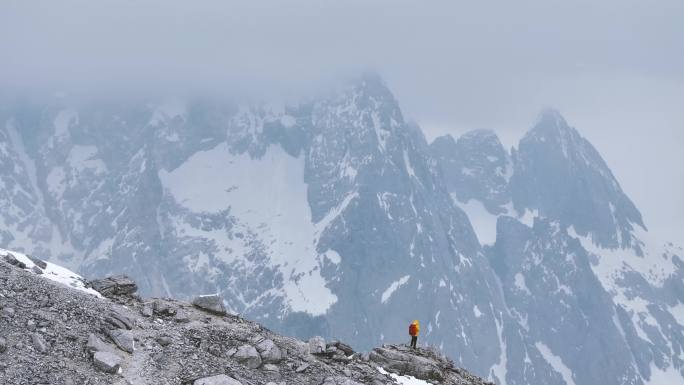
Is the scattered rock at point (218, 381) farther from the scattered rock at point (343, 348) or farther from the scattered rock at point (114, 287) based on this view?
the scattered rock at point (114, 287)

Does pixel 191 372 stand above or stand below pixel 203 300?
below

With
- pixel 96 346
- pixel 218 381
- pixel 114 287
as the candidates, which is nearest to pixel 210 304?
pixel 114 287

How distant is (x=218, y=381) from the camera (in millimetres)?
42125

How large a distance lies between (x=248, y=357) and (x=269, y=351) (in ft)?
4.58

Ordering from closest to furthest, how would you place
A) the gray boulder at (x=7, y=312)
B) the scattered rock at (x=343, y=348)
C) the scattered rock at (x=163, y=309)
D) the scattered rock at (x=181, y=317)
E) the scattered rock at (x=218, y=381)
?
the scattered rock at (x=218, y=381), the gray boulder at (x=7, y=312), the scattered rock at (x=181, y=317), the scattered rock at (x=163, y=309), the scattered rock at (x=343, y=348)

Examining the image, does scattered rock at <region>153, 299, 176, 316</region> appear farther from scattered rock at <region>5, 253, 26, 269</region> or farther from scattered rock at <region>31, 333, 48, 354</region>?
scattered rock at <region>31, 333, 48, 354</region>

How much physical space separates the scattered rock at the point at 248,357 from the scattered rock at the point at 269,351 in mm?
445

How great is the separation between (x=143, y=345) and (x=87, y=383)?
459 centimetres

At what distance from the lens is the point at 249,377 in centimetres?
4403

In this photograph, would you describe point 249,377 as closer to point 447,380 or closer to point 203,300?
point 203,300

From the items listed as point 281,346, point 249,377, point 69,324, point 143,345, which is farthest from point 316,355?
point 69,324

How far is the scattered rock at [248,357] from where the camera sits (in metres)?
45.2

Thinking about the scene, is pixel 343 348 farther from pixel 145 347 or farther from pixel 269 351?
pixel 145 347

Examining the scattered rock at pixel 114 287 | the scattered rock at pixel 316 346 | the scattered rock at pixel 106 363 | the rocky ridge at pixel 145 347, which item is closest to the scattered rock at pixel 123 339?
the rocky ridge at pixel 145 347
